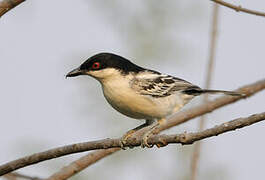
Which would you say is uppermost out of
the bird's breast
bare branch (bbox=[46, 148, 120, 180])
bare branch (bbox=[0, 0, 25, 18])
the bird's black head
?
bare branch (bbox=[0, 0, 25, 18])

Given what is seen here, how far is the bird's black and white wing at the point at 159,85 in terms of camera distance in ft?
19.5

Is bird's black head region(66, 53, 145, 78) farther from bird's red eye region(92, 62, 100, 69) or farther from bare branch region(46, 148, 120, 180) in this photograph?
bare branch region(46, 148, 120, 180)

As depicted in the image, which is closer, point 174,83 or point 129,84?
point 129,84

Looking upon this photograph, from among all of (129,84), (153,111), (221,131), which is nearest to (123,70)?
(129,84)

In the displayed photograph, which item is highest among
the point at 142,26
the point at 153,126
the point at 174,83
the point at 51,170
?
the point at 142,26

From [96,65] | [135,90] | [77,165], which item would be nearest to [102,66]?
[96,65]

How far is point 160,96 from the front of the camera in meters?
6.11

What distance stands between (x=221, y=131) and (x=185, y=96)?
3.19m

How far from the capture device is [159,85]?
623 cm

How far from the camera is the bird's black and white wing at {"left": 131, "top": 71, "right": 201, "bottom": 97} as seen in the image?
5.95 meters

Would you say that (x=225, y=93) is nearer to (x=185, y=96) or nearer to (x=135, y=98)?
(x=185, y=96)

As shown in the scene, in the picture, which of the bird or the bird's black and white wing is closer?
the bird

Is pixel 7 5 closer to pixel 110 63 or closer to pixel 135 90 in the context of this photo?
pixel 110 63

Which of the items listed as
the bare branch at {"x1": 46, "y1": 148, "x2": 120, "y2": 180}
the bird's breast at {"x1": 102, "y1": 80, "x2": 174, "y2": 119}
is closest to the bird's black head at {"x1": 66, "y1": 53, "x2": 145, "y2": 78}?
the bird's breast at {"x1": 102, "y1": 80, "x2": 174, "y2": 119}
